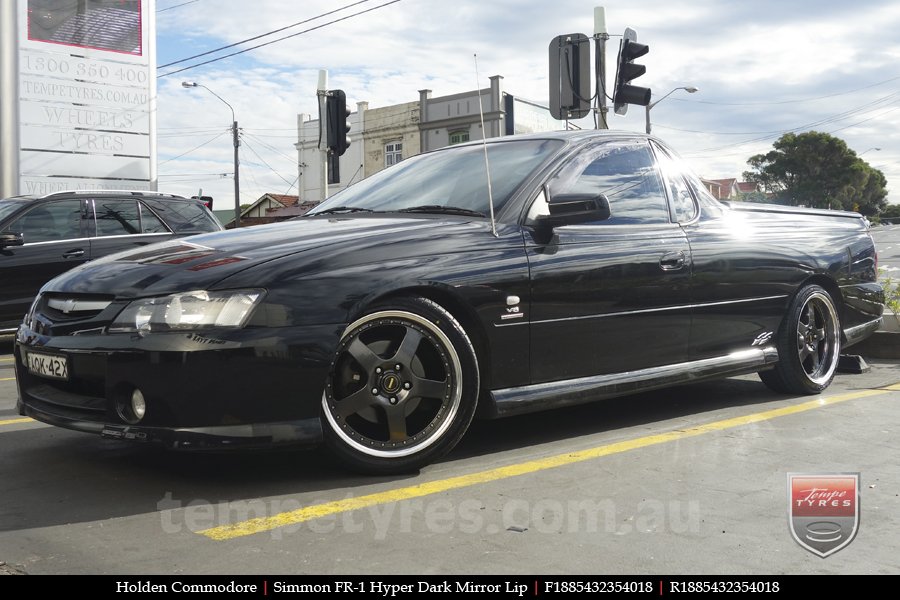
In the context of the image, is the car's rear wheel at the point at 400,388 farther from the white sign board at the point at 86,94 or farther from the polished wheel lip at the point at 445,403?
the white sign board at the point at 86,94

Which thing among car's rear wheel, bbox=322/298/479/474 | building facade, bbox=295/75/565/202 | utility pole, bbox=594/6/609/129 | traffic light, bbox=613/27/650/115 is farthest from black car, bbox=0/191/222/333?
building facade, bbox=295/75/565/202

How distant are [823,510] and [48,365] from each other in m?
2.89

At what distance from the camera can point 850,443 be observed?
4.44m

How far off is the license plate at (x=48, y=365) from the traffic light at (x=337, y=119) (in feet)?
25.0

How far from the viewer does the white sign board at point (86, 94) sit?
17.4 m

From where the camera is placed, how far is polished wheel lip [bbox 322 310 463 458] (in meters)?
3.57

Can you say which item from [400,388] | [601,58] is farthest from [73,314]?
[601,58]

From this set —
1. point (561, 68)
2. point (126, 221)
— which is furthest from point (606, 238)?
point (126, 221)

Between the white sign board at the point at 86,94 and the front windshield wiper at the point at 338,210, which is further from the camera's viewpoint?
the white sign board at the point at 86,94

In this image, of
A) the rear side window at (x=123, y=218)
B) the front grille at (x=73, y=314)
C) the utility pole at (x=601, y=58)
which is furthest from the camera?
the utility pole at (x=601, y=58)

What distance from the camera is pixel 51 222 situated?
9.13 meters

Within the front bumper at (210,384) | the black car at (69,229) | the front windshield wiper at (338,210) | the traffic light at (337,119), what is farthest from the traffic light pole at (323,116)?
the front bumper at (210,384)

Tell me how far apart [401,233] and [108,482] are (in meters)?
1.48
